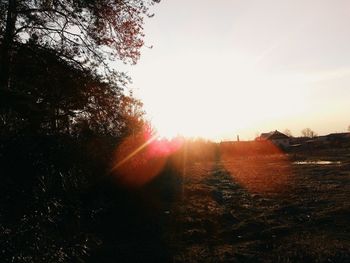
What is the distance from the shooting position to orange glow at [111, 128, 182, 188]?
1277 cm

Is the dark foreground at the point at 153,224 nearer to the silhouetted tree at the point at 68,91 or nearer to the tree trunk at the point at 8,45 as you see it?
the silhouetted tree at the point at 68,91

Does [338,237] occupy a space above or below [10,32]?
below

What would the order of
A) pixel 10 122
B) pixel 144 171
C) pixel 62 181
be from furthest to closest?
pixel 144 171 → pixel 62 181 → pixel 10 122

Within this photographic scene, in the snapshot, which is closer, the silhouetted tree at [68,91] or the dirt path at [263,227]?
the dirt path at [263,227]

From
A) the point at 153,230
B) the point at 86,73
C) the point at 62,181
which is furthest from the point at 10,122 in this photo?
the point at 86,73

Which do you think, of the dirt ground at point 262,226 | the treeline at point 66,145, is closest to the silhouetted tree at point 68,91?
the treeline at point 66,145

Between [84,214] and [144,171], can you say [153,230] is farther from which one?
[144,171]

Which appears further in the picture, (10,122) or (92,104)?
(92,104)

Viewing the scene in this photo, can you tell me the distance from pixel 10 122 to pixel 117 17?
19.7 ft

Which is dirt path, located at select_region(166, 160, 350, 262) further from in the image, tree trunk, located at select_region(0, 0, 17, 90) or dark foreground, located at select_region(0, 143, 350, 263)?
tree trunk, located at select_region(0, 0, 17, 90)

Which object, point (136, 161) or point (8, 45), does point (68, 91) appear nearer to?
point (8, 45)

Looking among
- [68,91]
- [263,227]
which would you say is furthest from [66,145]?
[263,227]

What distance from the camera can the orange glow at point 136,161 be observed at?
12.8 metres

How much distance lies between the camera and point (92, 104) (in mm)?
11648
